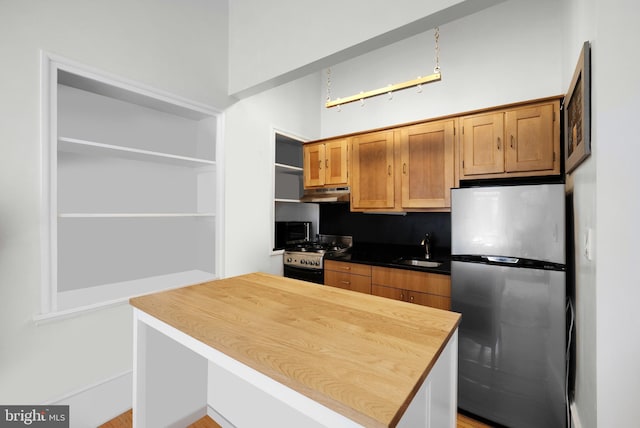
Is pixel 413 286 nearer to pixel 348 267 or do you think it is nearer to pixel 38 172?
pixel 348 267

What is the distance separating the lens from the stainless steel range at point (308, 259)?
10.0ft

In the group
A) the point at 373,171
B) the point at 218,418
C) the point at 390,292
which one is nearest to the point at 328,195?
the point at 373,171

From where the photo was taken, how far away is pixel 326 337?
916 millimetres

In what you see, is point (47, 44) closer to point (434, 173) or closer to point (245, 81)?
point (245, 81)

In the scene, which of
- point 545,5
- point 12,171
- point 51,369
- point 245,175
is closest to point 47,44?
point 12,171

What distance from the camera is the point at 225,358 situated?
872 mm

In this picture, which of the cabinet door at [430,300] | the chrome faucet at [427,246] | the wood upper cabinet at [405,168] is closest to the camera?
the cabinet door at [430,300]

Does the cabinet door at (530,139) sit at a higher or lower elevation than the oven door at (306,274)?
higher

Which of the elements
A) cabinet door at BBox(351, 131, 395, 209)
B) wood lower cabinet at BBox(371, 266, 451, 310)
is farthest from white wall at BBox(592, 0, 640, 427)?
cabinet door at BBox(351, 131, 395, 209)

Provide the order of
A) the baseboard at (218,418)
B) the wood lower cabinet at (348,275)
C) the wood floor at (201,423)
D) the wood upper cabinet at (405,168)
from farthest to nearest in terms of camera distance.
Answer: the wood lower cabinet at (348,275)
the wood upper cabinet at (405,168)
the wood floor at (201,423)
the baseboard at (218,418)

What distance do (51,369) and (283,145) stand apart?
304cm

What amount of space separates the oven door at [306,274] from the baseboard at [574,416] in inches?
82.5

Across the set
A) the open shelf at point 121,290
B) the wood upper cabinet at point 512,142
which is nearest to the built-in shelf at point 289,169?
the open shelf at point 121,290

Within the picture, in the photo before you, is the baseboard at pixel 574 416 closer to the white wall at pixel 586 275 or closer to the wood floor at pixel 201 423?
the white wall at pixel 586 275
